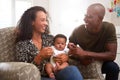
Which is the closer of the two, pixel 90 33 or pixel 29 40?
pixel 29 40

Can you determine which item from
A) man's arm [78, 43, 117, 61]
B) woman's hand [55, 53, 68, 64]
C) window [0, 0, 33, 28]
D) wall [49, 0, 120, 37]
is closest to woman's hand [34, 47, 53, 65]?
woman's hand [55, 53, 68, 64]

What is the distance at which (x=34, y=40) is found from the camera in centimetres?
192

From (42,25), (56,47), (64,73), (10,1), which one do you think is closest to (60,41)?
(56,47)

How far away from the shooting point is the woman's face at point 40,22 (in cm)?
189

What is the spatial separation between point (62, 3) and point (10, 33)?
195 cm

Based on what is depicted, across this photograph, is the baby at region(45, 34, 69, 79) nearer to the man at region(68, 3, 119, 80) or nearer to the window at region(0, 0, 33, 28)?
the man at region(68, 3, 119, 80)

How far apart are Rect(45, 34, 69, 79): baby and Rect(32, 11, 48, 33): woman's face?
0.15 m

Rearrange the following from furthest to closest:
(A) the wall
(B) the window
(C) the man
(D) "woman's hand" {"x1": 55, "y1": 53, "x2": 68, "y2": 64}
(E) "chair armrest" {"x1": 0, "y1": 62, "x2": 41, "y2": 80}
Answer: (A) the wall, (B) the window, (C) the man, (D) "woman's hand" {"x1": 55, "y1": 53, "x2": 68, "y2": 64}, (E) "chair armrest" {"x1": 0, "y1": 62, "x2": 41, "y2": 80}

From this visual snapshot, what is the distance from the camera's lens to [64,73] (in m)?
1.66

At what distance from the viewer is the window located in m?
3.13

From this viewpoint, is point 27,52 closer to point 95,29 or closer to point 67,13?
point 95,29

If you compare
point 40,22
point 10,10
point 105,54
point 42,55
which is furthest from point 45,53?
point 10,10

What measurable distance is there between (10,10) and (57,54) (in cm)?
162

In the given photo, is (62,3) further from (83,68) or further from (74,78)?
(74,78)
